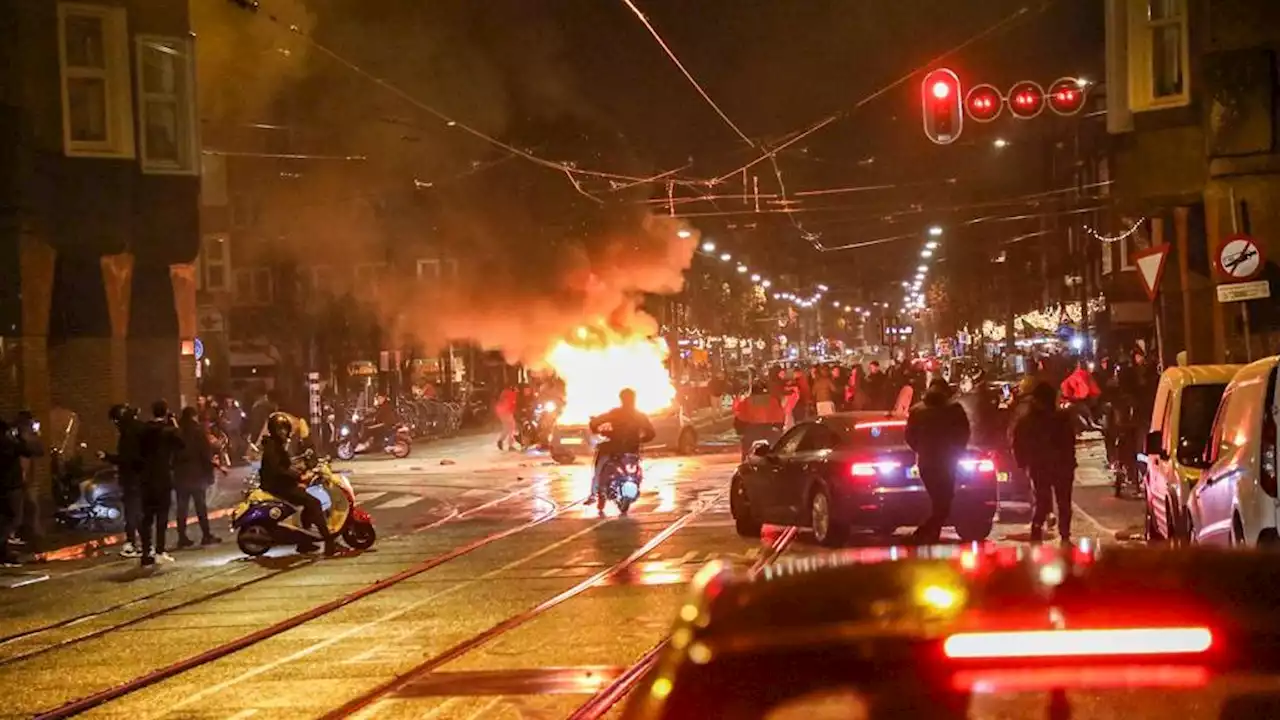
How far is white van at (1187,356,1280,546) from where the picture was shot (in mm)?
8922

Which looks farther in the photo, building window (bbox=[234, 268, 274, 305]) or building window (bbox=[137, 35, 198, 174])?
building window (bbox=[234, 268, 274, 305])

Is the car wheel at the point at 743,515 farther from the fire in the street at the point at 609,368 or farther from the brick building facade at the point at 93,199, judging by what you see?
the fire in the street at the point at 609,368

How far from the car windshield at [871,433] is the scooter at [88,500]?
373 inches

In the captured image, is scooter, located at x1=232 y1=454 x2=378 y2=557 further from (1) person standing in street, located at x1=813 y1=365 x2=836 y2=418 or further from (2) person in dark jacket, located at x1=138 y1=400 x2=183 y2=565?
(1) person standing in street, located at x1=813 y1=365 x2=836 y2=418

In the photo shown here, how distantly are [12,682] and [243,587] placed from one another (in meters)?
4.24

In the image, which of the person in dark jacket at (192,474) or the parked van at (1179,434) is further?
the person in dark jacket at (192,474)

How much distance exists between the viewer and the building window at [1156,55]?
20.5m

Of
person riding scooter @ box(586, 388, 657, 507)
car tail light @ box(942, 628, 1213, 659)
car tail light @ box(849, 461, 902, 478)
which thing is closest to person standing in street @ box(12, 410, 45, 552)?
person riding scooter @ box(586, 388, 657, 507)

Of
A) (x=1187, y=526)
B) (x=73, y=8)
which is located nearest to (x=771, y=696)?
(x=1187, y=526)

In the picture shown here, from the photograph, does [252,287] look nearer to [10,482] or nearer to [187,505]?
[187,505]

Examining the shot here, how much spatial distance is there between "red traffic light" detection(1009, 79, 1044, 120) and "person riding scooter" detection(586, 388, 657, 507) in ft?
20.2

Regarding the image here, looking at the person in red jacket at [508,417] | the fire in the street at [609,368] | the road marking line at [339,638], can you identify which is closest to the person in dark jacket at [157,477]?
the road marking line at [339,638]

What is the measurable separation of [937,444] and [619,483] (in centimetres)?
697

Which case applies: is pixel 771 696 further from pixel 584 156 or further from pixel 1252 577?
pixel 584 156
